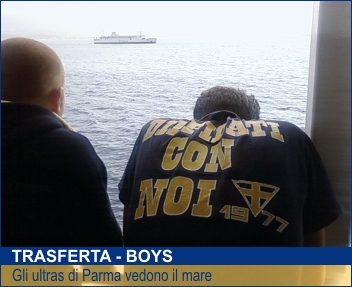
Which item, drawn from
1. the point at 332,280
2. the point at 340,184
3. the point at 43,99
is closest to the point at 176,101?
the point at 43,99

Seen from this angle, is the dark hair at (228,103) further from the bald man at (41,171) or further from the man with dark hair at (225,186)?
the bald man at (41,171)

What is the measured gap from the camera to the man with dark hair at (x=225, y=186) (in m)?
1.08

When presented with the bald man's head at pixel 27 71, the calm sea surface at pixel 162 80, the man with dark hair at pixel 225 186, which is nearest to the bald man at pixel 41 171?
the bald man's head at pixel 27 71

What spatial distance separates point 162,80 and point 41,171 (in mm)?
576

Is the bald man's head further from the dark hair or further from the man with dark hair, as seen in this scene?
the dark hair

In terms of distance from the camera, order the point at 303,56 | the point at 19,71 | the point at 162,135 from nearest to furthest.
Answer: the point at 19,71, the point at 162,135, the point at 303,56

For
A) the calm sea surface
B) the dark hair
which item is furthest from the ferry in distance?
the dark hair

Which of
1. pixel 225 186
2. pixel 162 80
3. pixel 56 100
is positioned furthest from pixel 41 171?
pixel 162 80

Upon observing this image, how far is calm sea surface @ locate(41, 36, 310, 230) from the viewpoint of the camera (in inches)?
53.1

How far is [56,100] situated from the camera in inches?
44.3

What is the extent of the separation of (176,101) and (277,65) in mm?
360

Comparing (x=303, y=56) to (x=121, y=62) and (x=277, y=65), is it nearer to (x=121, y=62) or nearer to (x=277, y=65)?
(x=277, y=65)

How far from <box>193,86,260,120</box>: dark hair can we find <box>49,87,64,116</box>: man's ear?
45cm

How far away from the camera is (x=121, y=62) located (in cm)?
142
